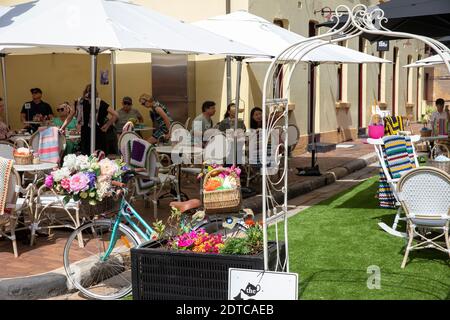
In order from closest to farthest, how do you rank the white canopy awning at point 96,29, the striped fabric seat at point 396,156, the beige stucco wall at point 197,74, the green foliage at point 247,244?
the green foliage at point 247,244 → the white canopy awning at point 96,29 → the striped fabric seat at point 396,156 → the beige stucco wall at point 197,74

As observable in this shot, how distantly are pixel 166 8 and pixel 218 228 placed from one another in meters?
9.42

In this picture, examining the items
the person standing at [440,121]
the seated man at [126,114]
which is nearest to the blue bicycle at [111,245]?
the seated man at [126,114]

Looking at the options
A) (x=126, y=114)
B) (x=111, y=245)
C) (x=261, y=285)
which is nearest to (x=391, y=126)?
(x=126, y=114)

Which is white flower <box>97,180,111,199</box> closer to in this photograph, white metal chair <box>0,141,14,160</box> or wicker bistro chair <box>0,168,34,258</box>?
wicker bistro chair <box>0,168,34,258</box>

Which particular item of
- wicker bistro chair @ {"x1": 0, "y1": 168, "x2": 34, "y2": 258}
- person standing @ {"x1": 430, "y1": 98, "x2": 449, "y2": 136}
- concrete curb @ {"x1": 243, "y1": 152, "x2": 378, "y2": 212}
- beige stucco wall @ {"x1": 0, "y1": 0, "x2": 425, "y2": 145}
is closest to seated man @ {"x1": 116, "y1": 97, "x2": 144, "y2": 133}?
beige stucco wall @ {"x1": 0, "y1": 0, "x2": 425, "y2": 145}

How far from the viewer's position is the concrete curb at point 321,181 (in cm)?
978

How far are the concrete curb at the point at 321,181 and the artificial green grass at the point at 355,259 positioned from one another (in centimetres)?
76

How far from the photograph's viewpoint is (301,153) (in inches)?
661

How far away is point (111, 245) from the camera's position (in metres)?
5.55

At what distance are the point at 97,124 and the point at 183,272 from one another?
17.6 feet

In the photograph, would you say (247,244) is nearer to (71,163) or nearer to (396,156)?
(71,163)

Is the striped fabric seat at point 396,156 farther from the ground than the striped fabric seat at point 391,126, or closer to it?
closer to it

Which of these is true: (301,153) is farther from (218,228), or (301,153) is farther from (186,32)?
(218,228)

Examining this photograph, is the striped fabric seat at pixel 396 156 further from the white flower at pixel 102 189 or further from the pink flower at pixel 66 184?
the pink flower at pixel 66 184
